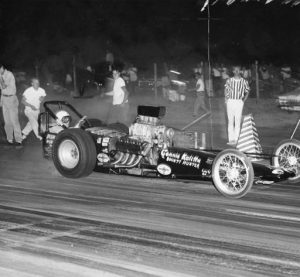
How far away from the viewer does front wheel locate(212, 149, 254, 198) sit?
7.38 metres

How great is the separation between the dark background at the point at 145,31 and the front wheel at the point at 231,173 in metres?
27.7

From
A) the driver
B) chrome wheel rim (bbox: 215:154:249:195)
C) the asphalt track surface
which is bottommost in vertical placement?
the asphalt track surface

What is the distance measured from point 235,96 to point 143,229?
7.61m

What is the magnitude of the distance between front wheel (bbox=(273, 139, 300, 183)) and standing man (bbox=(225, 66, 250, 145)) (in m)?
4.41

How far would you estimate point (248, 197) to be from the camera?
7699mm

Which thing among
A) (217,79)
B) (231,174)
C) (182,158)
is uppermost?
(217,79)

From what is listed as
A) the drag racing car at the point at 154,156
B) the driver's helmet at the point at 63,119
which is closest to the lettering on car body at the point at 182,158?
the drag racing car at the point at 154,156

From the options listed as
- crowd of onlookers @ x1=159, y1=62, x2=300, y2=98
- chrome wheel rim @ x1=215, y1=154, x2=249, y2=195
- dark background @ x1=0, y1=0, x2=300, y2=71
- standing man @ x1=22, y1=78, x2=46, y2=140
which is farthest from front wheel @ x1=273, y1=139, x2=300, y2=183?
dark background @ x1=0, y1=0, x2=300, y2=71

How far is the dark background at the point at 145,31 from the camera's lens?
35.0 metres

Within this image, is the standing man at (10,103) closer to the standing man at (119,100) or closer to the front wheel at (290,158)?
the standing man at (119,100)

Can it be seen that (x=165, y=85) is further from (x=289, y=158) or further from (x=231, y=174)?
(x=231, y=174)

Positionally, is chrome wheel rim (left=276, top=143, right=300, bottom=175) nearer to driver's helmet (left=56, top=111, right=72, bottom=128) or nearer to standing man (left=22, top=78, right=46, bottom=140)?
driver's helmet (left=56, top=111, right=72, bottom=128)

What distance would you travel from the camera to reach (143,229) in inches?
238

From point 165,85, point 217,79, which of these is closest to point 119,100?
point 165,85
